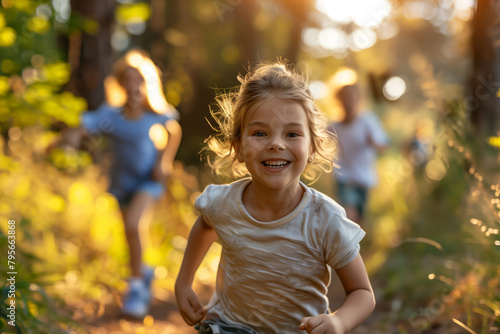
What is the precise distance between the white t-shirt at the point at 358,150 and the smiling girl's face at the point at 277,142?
13.0 feet

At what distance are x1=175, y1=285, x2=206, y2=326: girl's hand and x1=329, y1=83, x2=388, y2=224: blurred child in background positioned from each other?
386cm

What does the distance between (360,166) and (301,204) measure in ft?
13.4

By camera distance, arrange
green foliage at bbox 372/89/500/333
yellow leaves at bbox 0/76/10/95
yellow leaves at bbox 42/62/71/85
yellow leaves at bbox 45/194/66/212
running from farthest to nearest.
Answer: yellow leaves at bbox 45/194/66/212 → yellow leaves at bbox 42/62/71/85 → yellow leaves at bbox 0/76/10/95 → green foliage at bbox 372/89/500/333

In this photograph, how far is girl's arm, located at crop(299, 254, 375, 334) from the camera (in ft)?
6.20

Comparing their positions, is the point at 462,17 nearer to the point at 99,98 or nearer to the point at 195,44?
the point at 99,98

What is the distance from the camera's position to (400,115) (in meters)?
19.7

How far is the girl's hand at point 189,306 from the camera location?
234 cm

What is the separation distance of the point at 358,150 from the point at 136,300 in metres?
3.03

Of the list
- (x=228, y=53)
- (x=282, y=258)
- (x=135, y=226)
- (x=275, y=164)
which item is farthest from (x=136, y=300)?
(x=228, y=53)

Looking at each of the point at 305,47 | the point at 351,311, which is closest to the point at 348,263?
the point at 351,311

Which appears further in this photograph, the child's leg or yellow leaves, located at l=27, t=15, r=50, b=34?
the child's leg

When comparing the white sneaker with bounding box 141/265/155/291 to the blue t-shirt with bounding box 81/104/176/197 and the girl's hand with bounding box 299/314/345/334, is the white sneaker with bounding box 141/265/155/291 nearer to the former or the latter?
the blue t-shirt with bounding box 81/104/176/197

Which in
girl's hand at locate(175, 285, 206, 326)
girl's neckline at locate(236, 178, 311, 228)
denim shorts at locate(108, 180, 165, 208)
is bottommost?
denim shorts at locate(108, 180, 165, 208)

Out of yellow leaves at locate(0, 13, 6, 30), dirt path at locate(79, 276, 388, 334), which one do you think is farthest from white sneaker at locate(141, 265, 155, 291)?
yellow leaves at locate(0, 13, 6, 30)
